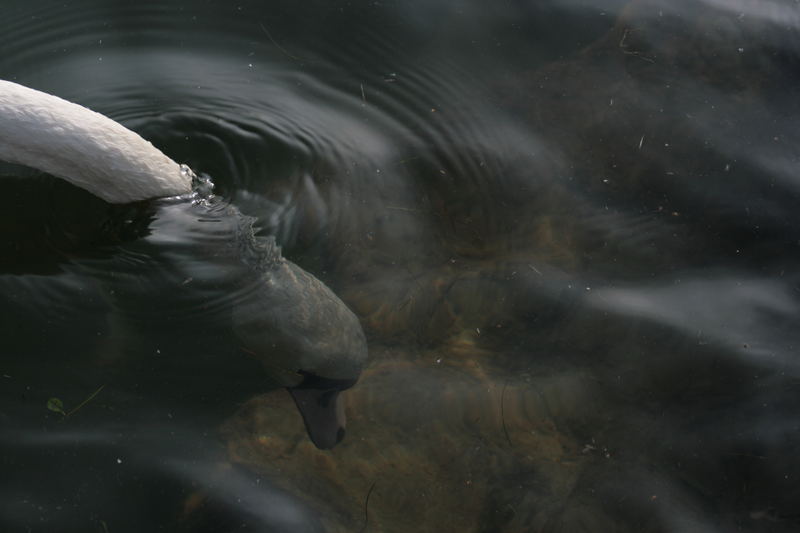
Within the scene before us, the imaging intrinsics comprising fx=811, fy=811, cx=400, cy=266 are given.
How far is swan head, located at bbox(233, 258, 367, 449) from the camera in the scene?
140 inches

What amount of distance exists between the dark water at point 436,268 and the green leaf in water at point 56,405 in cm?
3

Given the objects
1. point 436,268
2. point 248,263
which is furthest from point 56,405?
point 436,268

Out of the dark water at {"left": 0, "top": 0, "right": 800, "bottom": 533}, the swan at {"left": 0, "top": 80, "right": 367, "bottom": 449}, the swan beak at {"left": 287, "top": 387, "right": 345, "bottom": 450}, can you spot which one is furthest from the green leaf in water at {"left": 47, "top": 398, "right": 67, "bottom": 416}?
the swan beak at {"left": 287, "top": 387, "right": 345, "bottom": 450}

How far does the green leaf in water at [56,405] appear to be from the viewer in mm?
3357

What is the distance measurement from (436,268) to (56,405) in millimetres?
1772

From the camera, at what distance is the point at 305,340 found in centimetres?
366

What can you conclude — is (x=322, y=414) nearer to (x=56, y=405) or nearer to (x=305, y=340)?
(x=305, y=340)

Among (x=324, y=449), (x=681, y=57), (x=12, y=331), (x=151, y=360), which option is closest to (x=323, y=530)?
(x=324, y=449)

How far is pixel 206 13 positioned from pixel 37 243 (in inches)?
72.4

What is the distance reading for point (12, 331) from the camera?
3590 mm

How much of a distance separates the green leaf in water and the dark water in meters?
0.03

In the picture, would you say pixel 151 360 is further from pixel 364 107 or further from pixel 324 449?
pixel 364 107

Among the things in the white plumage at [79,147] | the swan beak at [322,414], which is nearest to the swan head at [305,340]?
the swan beak at [322,414]

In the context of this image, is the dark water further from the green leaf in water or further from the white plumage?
the white plumage
